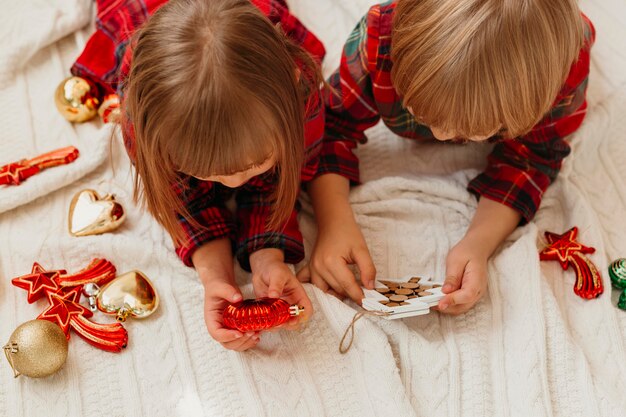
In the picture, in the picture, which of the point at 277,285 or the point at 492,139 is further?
the point at 492,139

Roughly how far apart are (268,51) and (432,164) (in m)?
0.54

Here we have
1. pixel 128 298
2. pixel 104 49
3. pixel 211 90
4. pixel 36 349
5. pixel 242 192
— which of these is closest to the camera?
pixel 211 90

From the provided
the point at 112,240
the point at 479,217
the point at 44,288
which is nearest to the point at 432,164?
the point at 479,217

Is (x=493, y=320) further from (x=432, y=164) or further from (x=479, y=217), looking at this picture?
(x=432, y=164)

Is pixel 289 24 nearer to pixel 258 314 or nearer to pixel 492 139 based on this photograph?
pixel 492 139

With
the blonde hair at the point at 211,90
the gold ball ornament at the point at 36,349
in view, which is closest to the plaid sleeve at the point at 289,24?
the blonde hair at the point at 211,90

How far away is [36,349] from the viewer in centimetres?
95

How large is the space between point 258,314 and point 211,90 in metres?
0.33

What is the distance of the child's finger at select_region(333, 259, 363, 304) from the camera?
3.56ft

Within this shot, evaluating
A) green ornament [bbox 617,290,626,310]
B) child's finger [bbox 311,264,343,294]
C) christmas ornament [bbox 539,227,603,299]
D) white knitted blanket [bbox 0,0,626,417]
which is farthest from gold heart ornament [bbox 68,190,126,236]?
green ornament [bbox 617,290,626,310]

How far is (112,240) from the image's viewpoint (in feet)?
3.71

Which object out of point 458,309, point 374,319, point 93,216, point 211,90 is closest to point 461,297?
point 458,309

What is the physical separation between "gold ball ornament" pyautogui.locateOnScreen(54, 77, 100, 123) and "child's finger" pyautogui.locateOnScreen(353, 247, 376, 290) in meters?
0.57

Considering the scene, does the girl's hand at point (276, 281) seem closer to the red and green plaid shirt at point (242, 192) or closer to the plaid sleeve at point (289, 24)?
the red and green plaid shirt at point (242, 192)
